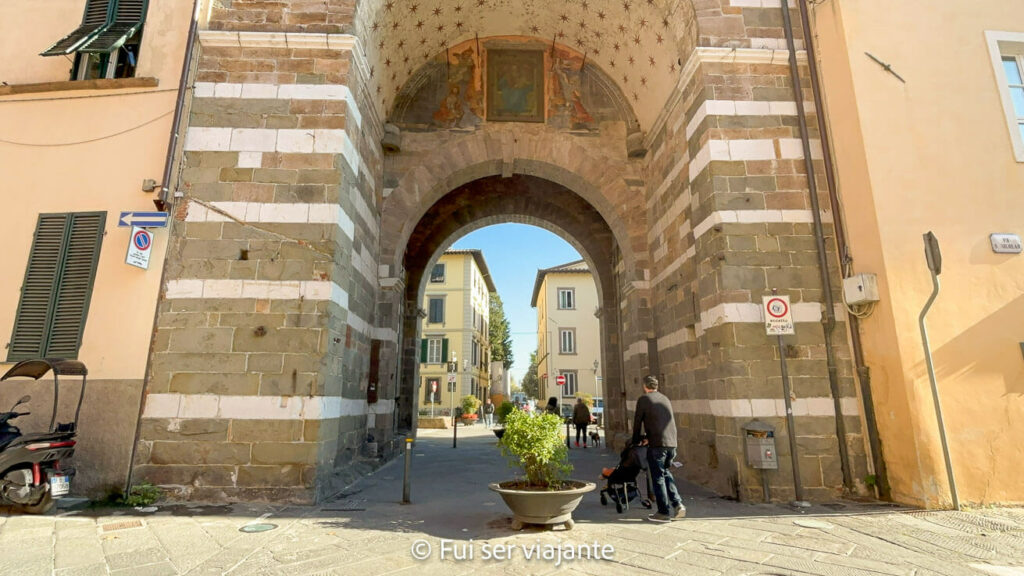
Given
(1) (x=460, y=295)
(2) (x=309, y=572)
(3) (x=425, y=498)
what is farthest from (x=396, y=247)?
(1) (x=460, y=295)

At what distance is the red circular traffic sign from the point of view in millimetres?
6262

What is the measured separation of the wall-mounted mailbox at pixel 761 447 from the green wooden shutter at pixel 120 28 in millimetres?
9404

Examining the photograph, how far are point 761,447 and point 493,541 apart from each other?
3.50 m

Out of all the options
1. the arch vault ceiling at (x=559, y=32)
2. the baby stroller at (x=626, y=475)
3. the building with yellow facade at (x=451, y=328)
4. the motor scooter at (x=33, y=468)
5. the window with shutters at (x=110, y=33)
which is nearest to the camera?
the motor scooter at (x=33, y=468)

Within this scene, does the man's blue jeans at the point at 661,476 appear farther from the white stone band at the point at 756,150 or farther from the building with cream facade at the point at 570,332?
the building with cream facade at the point at 570,332

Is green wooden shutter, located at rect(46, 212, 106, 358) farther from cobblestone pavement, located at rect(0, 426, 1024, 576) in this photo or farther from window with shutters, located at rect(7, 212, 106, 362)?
cobblestone pavement, located at rect(0, 426, 1024, 576)

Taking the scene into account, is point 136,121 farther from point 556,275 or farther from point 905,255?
point 556,275

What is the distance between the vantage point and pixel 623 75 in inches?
387

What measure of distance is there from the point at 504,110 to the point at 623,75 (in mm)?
2350

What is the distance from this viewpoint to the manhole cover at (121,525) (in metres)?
4.61

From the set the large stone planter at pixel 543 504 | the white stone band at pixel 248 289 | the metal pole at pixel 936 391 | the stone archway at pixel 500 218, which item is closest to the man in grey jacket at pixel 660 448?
the large stone planter at pixel 543 504

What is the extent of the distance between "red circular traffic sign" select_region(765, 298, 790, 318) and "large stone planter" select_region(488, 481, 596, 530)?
3.35 meters

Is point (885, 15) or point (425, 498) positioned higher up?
point (885, 15)

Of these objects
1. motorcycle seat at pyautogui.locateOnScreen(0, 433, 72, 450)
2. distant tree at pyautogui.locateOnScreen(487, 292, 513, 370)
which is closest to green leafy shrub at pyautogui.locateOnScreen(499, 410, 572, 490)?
motorcycle seat at pyautogui.locateOnScreen(0, 433, 72, 450)
